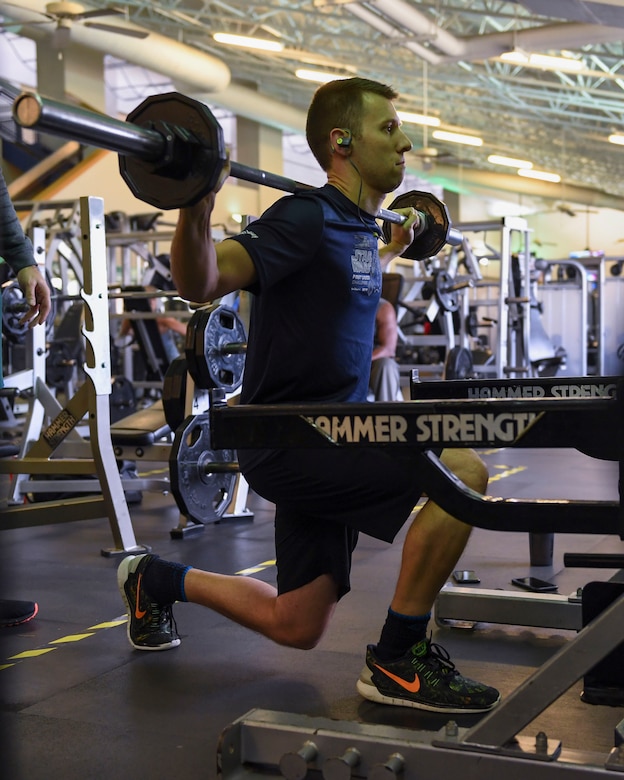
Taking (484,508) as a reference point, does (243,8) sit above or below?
above

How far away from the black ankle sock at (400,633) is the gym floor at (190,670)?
0.11 metres

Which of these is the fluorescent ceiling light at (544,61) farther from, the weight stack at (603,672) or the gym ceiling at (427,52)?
the weight stack at (603,672)

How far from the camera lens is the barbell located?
1150mm

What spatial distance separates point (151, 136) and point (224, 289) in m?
0.38

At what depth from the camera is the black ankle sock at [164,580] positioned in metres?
2.15

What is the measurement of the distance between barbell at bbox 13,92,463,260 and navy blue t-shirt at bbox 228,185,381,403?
0.43 meters

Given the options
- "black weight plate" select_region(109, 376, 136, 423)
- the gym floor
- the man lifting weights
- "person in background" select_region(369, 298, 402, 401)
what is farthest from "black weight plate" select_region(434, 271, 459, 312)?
the man lifting weights

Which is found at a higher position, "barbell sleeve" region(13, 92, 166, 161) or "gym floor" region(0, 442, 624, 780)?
"barbell sleeve" region(13, 92, 166, 161)

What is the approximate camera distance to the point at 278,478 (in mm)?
1799

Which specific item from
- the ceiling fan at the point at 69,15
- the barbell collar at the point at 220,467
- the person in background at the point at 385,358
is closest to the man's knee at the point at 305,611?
the barbell collar at the point at 220,467

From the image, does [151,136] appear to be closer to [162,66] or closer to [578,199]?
[162,66]

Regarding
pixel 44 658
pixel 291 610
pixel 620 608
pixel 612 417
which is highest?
pixel 612 417

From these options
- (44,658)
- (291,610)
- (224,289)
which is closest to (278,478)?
(291,610)

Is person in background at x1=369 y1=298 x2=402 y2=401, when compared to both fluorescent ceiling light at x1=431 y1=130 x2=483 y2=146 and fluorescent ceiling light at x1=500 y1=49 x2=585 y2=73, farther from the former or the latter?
fluorescent ceiling light at x1=431 y1=130 x2=483 y2=146
